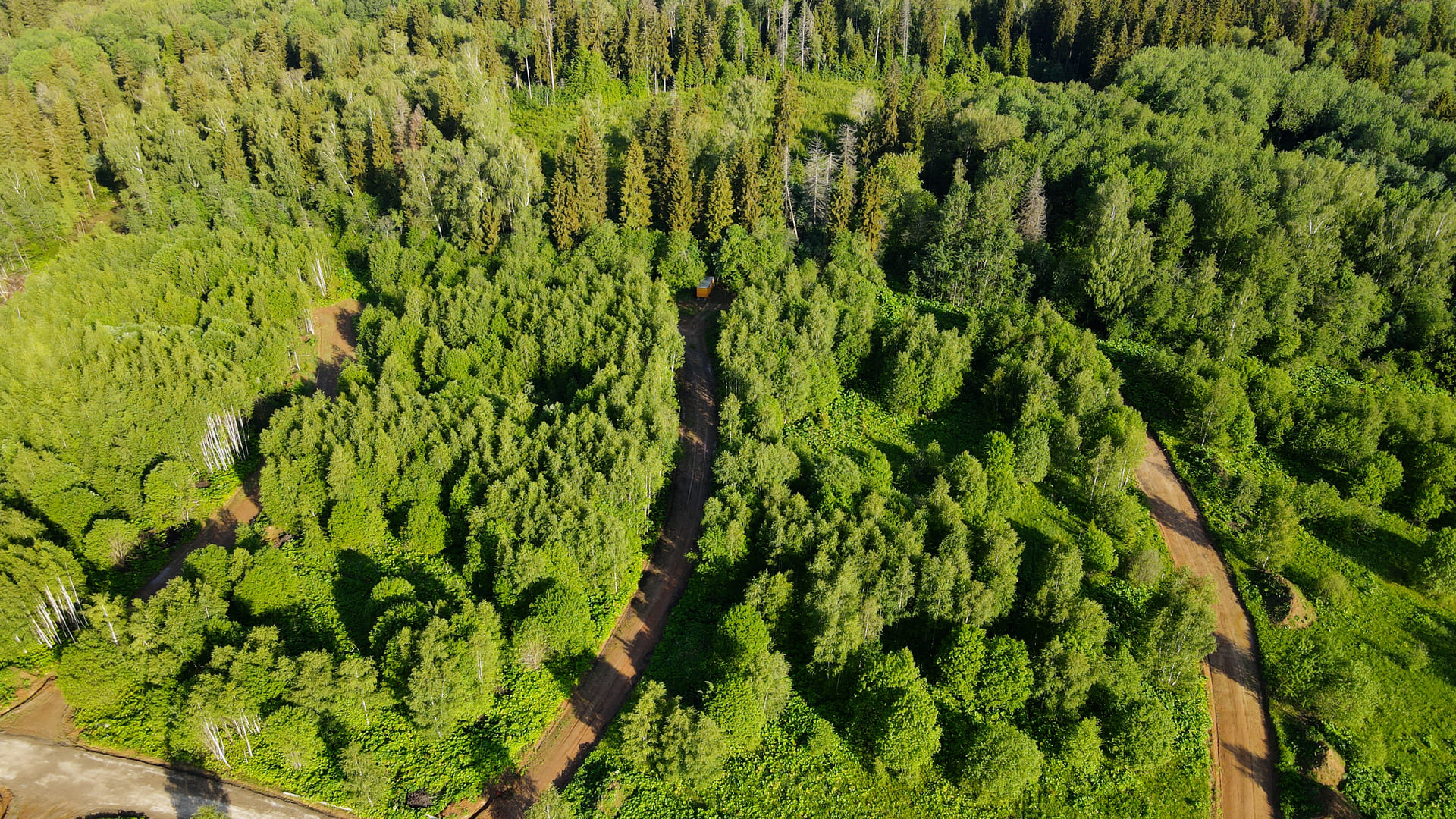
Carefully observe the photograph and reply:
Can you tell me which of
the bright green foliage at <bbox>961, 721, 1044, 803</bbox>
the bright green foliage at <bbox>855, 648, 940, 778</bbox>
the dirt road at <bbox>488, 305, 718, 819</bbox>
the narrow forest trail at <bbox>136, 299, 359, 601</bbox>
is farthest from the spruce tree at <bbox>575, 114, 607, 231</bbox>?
the bright green foliage at <bbox>961, 721, 1044, 803</bbox>

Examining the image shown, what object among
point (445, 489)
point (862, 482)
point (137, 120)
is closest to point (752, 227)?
point (862, 482)

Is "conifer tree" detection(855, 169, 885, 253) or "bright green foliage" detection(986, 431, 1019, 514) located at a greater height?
"conifer tree" detection(855, 169, 885, 253)

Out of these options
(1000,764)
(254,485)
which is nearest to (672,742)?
(1000,764)

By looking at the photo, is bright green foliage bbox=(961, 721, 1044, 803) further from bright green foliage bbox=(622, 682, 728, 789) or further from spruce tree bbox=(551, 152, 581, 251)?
spruce tree bbox=(551, 152, 581, 251)

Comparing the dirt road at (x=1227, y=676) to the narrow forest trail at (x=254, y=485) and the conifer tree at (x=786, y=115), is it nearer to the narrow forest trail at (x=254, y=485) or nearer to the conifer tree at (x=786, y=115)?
the conifer tree at (x=786, y=115)

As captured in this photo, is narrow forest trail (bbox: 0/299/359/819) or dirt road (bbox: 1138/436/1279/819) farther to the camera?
dirt road (bbox: 1138/436/1279/819)

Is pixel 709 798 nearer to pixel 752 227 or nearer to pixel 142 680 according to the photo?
pixel 142 680
